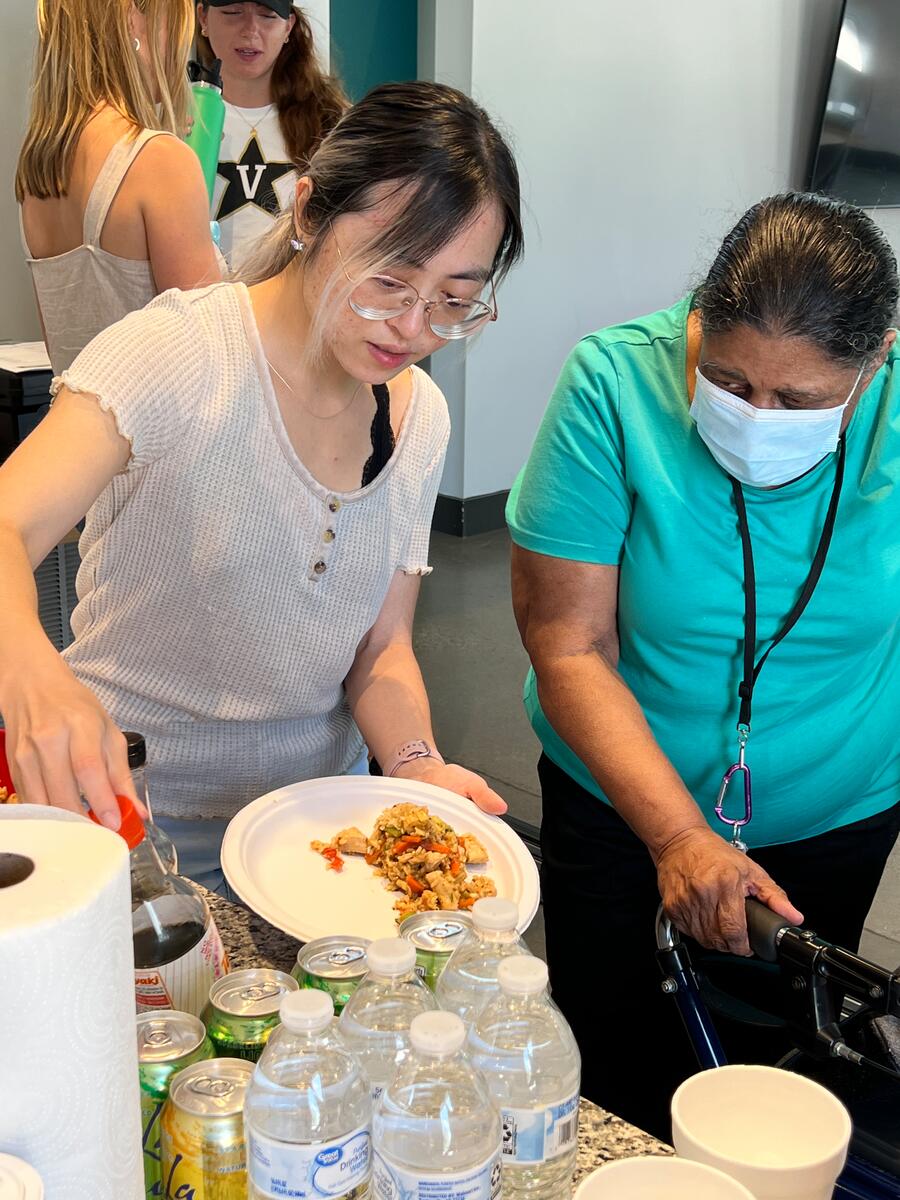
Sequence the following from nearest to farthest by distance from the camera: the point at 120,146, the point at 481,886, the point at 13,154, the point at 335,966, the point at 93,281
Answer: the point at 335,966 < the point at 481,886 < the point at 120,146 < the point at 93,281 < the point at 13,154

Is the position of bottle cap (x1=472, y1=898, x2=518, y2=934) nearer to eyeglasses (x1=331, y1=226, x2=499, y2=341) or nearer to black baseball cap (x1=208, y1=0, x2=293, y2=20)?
eyeglasses (x1=331, y1=226, x2=499, y2=341)

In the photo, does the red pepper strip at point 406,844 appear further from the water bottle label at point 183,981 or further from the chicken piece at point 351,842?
the water bottle label at point 183,981

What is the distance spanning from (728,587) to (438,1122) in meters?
1.07

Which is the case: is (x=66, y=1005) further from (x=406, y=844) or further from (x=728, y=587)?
(x=728, y=587)

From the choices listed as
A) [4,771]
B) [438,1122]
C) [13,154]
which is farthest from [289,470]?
[13,154]

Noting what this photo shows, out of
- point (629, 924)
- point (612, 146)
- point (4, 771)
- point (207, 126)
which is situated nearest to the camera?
point (4, 771)

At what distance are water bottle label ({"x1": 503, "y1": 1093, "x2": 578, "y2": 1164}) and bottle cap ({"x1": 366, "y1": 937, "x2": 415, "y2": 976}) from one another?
4.1 inches

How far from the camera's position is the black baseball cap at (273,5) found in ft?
9.53

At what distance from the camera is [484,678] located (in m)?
4.30

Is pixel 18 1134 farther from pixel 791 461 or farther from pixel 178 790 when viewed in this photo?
pixel 791 461

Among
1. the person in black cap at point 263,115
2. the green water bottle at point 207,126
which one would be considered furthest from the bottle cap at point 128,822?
the person in black cap at point 263,115

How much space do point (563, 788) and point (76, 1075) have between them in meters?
1.31

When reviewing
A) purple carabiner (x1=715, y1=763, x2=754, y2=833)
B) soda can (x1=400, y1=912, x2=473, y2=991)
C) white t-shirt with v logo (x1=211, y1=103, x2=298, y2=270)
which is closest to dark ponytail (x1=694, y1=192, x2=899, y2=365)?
purple carabiner (x1=715, y1=763, x2=754, y2=833)

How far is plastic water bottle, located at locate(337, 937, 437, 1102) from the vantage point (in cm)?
76
